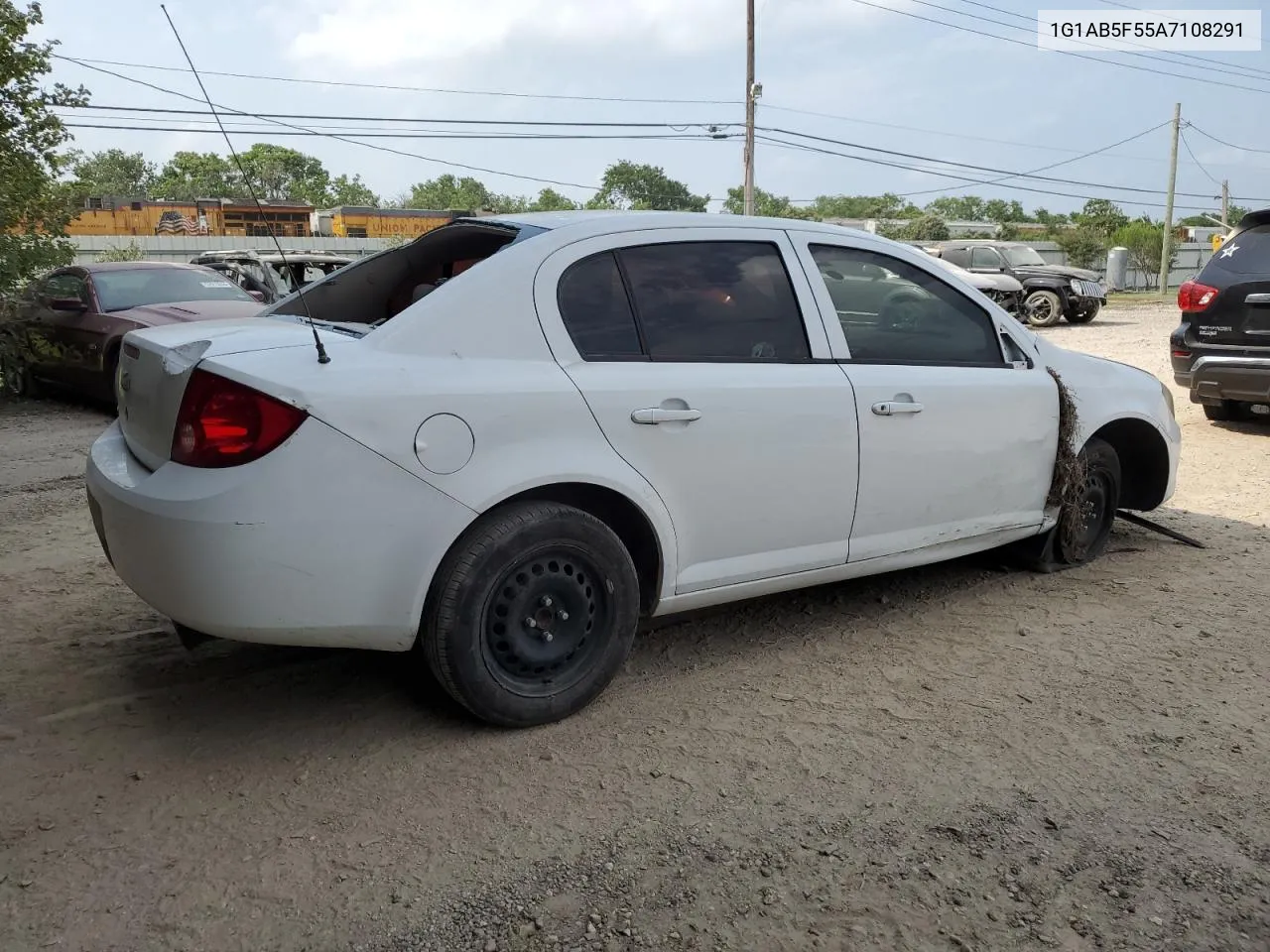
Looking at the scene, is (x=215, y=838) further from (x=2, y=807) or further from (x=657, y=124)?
(x=657, y=124)

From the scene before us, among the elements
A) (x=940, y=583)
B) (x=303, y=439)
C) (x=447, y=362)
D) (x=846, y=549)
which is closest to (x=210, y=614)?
(x=303, y=439)

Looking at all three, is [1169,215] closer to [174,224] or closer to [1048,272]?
[1048,272]

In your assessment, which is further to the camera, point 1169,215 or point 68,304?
point 1169,215

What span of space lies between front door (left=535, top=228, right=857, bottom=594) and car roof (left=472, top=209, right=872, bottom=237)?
43 mm

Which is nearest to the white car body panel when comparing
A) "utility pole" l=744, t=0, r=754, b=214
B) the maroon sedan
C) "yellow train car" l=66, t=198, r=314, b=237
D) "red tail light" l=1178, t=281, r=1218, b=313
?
"red tail light" l=1178, t=281, r=1218, b=313

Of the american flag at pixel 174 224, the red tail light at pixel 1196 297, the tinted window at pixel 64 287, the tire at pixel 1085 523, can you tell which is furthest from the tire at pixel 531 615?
the american flag at pixel 174 224

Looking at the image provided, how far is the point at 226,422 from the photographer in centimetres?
298

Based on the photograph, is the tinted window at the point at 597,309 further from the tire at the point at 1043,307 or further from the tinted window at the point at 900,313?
the tire at the point at 1043,307

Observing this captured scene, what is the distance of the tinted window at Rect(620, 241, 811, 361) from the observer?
3.63 meters

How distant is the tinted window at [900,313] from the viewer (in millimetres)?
4102

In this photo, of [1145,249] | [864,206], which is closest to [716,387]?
[1145,249]

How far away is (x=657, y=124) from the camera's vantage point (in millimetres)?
42438

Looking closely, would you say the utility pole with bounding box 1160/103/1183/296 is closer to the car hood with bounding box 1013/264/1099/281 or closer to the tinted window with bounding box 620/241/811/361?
the car hood with bounding box 1013/264/1099/281

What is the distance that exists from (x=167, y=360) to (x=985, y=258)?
21.6m
